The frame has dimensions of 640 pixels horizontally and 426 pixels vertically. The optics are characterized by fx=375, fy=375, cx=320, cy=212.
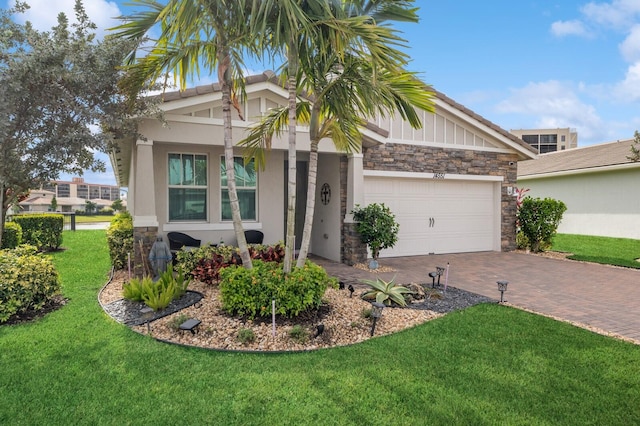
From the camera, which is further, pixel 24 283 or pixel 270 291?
pixel 24 283

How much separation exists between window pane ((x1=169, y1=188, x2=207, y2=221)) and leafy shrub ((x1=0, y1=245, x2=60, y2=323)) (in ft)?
10.5

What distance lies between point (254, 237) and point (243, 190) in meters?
1.29

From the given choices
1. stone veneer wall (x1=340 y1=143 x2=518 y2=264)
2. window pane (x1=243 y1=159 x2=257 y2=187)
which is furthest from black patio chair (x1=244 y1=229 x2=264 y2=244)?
stone veneer wall (x1=340 y1=143 x2=518 y2=264)

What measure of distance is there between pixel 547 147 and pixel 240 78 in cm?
7281

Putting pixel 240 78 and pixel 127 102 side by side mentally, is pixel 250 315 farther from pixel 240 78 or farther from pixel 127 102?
pixel 127 102

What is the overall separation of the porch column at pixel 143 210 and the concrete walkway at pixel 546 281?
13.5ft

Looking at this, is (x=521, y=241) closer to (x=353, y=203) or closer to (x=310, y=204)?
(x=353, y=203)

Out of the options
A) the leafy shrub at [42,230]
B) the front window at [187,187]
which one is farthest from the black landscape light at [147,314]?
the leafy shrub at [42,230]

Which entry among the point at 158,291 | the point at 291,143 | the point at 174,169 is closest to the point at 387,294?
the point at 291,143

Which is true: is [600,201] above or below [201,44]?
below

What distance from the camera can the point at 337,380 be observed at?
3.75 m

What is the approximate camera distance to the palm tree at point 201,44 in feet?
16.3

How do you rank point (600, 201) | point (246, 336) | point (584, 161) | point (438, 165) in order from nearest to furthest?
point (246, 336), point (438, 165), point (600, 201), point (584, 161)

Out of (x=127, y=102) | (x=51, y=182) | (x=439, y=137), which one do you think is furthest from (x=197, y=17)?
(x=439, y=137)
